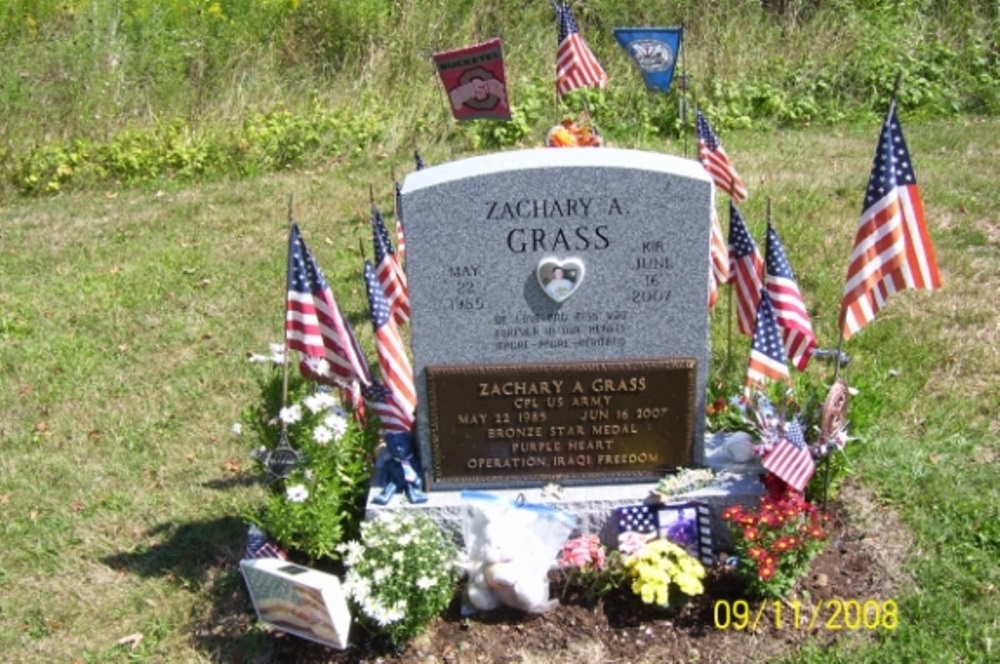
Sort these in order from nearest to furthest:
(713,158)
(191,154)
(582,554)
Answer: (582,554) → (713,158) → (191,154)

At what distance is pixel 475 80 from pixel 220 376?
110 inches

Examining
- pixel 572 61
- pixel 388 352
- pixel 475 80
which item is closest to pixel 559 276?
pixel 388 352

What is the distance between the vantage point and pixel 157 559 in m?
6.27

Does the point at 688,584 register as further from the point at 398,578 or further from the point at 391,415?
the point at 391,415

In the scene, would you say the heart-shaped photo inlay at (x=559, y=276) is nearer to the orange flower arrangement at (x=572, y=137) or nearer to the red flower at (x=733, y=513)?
the red flower at (x=733, y=513)

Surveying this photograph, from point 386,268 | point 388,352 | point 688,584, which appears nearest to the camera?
point 688,584

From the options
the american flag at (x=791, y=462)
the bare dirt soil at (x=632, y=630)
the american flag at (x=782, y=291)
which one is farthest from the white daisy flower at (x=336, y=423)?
the american flag at (x=782, y=291)

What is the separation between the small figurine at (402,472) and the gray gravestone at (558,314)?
8cm

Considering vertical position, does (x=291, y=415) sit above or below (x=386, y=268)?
below

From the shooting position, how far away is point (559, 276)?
5516mm

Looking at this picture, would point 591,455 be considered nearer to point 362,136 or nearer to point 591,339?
point 591,339

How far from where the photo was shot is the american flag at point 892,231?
5.08 meters

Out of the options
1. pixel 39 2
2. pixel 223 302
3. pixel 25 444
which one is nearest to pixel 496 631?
pixel 25 444
